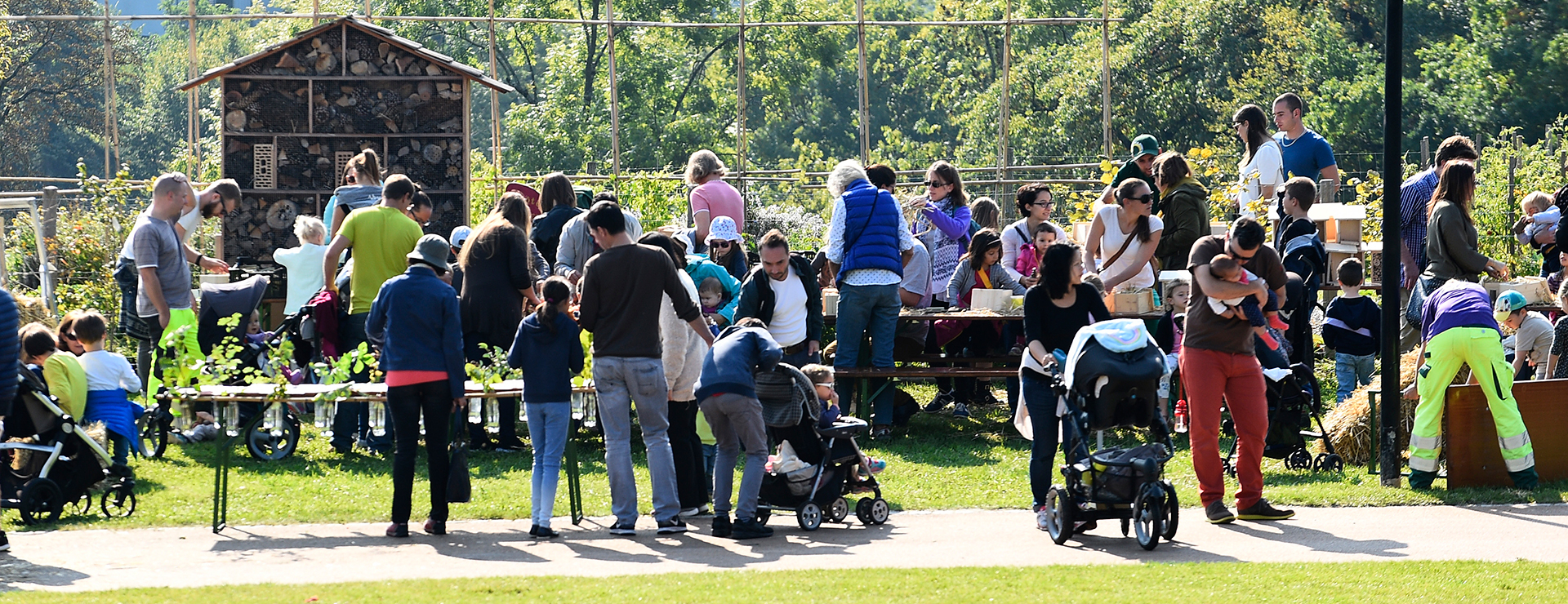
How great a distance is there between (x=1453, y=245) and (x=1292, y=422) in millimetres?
1449

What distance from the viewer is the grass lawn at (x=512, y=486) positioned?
9.32 metres

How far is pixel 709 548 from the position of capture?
8.40 m

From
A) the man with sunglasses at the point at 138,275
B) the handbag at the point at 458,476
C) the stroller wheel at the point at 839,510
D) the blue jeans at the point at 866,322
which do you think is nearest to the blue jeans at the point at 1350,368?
the blue jeans at the point at 866,322

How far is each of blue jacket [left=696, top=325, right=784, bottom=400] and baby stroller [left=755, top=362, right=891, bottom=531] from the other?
0.14 meters

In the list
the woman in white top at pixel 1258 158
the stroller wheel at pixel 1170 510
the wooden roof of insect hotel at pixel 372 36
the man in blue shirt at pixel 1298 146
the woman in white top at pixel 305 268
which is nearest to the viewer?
the stroller wheel at pixel 1170 510

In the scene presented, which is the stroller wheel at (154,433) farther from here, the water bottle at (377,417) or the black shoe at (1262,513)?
the black shoe at (1262,513)

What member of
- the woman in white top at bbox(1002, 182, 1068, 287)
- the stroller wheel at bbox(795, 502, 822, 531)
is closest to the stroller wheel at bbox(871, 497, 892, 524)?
the stroller wheel at bbox(795, 502, 822, 531)

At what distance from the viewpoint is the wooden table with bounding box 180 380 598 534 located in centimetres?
902

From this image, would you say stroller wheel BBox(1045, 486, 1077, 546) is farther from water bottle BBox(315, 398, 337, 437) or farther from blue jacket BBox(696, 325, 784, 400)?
water bottle BBox(315, 398, 337, 437)

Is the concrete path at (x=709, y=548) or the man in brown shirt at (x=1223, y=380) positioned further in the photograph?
the man in brown shirt at (x=1223, y=380)

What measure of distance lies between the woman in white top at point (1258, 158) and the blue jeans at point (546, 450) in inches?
237

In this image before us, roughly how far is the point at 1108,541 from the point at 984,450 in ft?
9.95

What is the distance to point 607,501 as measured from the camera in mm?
Answer: 9648

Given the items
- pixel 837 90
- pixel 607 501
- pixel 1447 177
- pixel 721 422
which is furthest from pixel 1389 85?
pixel 837 90
